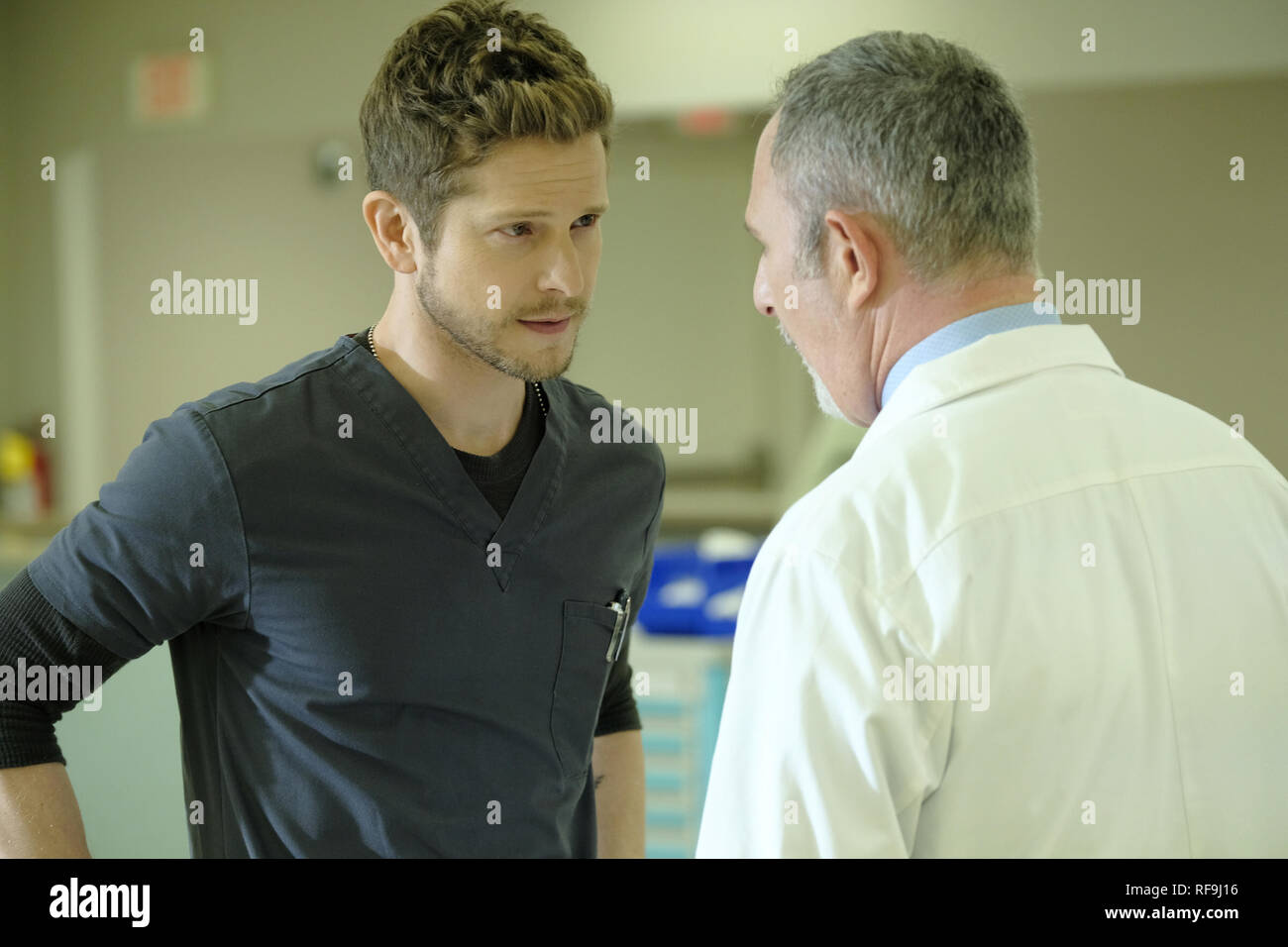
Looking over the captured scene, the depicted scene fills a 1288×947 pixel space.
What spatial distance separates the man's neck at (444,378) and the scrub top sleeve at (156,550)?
20 centimetres

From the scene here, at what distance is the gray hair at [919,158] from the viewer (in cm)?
84

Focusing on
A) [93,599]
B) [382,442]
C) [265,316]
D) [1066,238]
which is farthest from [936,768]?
[265,316]

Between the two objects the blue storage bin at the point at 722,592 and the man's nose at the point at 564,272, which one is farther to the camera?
the blue storage bin at the point at 722,592

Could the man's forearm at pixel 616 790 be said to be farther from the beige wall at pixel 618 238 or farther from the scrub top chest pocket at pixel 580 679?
the beige wall at pixel 618 238

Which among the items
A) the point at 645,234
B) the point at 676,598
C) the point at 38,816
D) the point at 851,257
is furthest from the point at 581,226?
the point at 645,234

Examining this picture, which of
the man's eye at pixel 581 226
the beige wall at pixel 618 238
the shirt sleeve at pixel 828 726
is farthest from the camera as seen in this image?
the beige wall at pixel 618 238

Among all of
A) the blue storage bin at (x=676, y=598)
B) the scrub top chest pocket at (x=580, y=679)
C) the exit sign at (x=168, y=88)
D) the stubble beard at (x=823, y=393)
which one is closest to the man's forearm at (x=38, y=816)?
the scrub top chest pocket at (x=580, y=679)

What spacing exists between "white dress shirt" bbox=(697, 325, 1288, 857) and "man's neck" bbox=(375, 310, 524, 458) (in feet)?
1.34

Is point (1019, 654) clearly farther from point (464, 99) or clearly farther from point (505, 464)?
point (464, 99)

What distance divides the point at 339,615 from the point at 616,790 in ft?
Answer: 1.41

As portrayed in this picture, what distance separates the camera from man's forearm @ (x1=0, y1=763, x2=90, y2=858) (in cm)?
93

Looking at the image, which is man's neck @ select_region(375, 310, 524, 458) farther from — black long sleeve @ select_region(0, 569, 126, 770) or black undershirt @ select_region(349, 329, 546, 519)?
black long sleeve @ select_region(0, 569, 126, 770)
